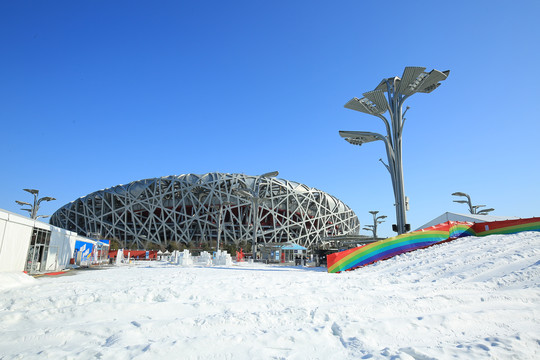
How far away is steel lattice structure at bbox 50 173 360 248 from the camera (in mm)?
52969

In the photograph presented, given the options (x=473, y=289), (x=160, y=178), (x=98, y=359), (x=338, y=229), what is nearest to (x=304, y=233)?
(x=338, y=229)

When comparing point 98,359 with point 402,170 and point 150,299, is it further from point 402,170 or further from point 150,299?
point 402,170

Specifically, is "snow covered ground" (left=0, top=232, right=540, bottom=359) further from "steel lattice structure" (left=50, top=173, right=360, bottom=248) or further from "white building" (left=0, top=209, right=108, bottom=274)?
"steel lattice structure" (left=50, top=173, right=360, bottom=248)

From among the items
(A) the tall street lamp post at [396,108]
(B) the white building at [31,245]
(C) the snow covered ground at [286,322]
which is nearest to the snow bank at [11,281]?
(C) the snow covered ground at [286,322]

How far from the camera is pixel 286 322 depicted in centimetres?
392

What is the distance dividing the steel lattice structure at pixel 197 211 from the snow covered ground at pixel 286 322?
45.4 m

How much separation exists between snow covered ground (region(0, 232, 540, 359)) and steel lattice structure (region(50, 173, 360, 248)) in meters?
45.4

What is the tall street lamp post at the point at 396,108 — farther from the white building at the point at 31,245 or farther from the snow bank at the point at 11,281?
the white building at the point at 31,245

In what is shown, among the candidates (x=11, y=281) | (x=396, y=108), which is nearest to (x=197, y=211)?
(x=396, y=108)

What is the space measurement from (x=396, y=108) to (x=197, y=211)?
4237cm

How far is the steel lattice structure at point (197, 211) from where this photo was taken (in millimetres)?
52969

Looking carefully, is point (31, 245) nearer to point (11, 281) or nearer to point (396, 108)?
point (11, 281)

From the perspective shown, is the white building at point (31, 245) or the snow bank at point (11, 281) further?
the white building at point (31, 245)

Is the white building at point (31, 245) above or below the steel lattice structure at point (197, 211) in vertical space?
below
